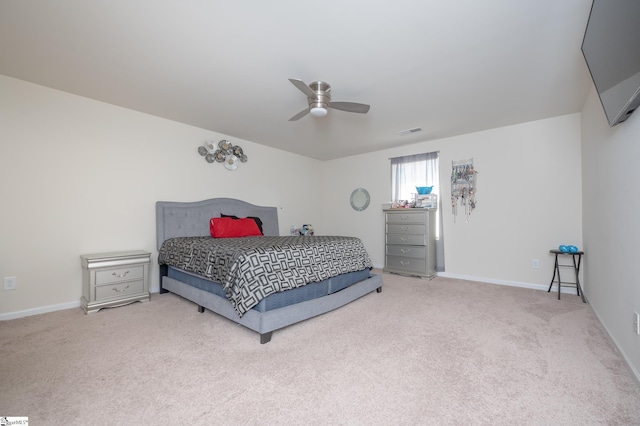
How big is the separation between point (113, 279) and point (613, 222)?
4838 millimetres

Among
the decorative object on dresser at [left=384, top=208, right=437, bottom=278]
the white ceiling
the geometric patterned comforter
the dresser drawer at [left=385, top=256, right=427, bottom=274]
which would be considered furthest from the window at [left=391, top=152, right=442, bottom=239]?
the geometric patterned comforter

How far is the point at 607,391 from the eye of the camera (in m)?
1.65

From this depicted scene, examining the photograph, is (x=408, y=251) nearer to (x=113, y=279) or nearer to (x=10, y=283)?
(x=113, y=279)

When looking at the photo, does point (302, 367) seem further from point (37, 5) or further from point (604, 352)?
point (37, 5)

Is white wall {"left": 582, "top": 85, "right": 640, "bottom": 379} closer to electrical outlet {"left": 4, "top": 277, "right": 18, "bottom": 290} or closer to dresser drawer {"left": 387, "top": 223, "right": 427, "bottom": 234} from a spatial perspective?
dresser drawer {"left": 387, "top": 223, "right": 427, "bottom": 234}

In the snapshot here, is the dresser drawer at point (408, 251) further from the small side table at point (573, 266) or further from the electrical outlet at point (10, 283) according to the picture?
the electrical outlet at point (10, 283)

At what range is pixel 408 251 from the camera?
479cm

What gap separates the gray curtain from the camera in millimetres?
4828

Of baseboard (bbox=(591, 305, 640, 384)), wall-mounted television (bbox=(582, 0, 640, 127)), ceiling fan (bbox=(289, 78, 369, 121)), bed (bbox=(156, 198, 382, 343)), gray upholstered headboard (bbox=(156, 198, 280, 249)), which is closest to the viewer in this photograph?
wall-mounted television (bbox=(582, 0, 640, 127))

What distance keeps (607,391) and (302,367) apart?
1.84 metres

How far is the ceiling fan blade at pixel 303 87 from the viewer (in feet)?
7.95

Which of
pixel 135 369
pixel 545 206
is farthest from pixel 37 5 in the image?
pixel 545 206

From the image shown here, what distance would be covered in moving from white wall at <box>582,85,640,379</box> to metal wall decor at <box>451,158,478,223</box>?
4.47ft

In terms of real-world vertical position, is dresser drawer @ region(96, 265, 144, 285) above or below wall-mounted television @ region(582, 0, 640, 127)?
below
